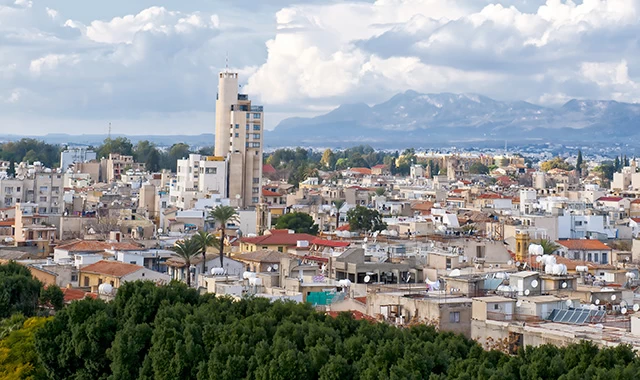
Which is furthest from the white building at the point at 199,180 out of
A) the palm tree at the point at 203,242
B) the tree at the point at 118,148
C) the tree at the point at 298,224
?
the tree at the point at 118,148

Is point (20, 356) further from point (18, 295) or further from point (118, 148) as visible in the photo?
point (118, 148)

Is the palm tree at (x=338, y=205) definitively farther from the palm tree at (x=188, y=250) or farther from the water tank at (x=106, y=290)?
the water tank at (x=106, y=290)

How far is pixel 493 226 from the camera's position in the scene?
63875mm

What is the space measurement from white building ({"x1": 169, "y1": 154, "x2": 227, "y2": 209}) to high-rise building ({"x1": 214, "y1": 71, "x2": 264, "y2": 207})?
66cm

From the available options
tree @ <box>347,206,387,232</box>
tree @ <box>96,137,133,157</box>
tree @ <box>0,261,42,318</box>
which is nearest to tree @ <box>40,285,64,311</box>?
tree @ <box>0,261,42,318</box>

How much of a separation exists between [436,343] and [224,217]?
31.4 meters

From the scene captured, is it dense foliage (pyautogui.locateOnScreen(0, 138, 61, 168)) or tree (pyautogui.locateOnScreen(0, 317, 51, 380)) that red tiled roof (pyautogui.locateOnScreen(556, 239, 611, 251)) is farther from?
dense foliage (pyautogui.locateOnScreen(0, 138, 61, 168))

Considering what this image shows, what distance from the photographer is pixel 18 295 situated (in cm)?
3250

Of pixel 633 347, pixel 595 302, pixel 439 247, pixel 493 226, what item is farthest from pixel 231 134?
pixel 633 347

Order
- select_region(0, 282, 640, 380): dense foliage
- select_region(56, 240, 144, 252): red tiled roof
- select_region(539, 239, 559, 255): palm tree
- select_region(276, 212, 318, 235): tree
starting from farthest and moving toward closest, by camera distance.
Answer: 1. select_region(276, 212, 318, 235): tree
2. select_region(539, 239, 559, 255): palm tree
3. select_region(56, 240, 144, 252): red tiled roof
4. select_region(0, 282, 640, 380): dense foliage

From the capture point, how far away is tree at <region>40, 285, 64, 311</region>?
107 feet

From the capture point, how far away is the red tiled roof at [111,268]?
133 ft

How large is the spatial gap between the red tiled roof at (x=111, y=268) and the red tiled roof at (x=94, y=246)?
17.8 ft

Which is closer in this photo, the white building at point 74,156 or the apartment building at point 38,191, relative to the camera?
the apartment building at point 38,191
